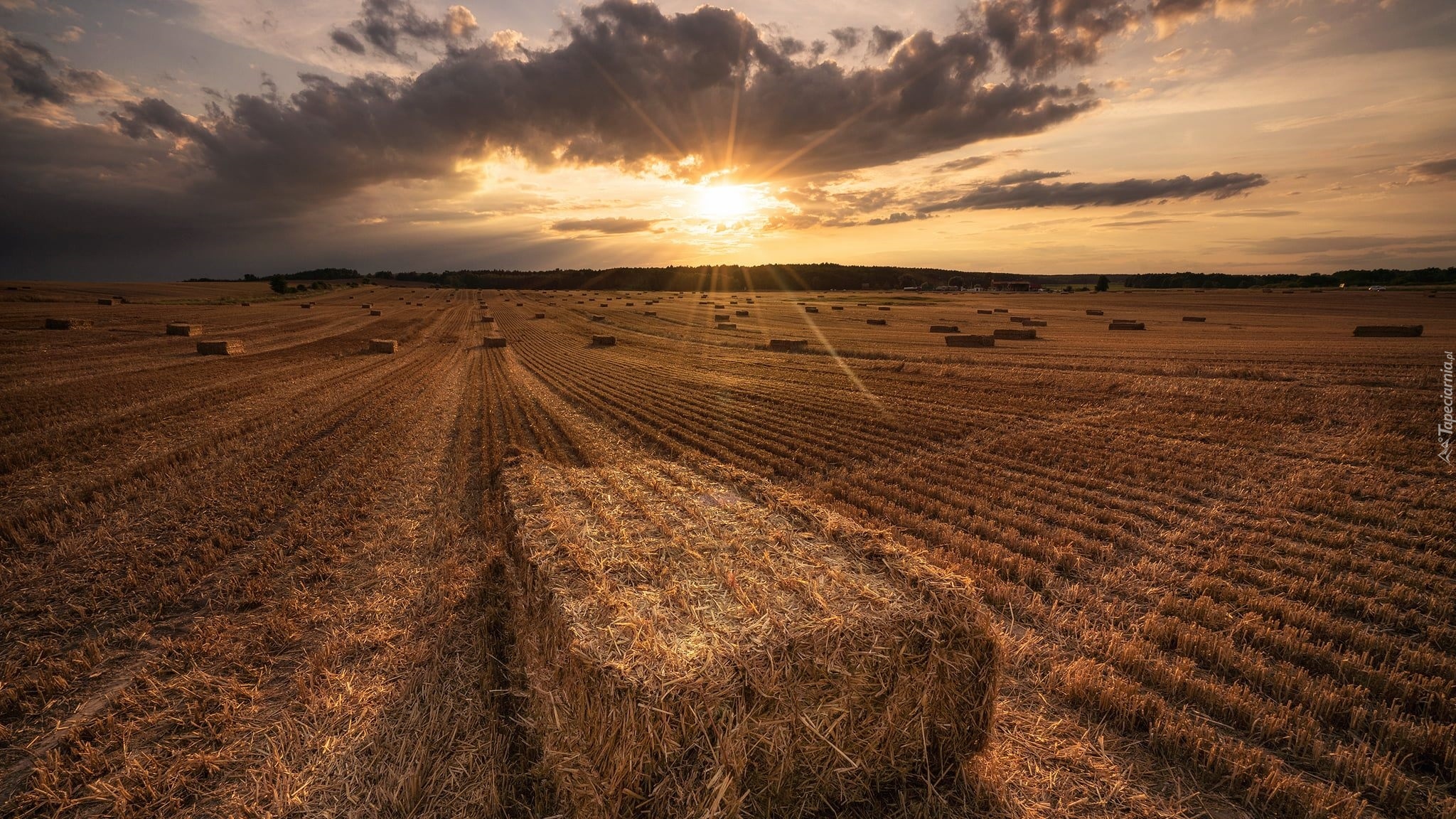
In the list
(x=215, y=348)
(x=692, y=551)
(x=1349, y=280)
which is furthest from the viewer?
(x=1349, y=280)

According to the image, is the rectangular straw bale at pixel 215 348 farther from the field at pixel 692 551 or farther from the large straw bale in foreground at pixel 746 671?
the large straw bale in foreground at pixel 746 671

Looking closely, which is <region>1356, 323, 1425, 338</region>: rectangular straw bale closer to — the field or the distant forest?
the field

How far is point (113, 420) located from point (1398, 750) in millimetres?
21912

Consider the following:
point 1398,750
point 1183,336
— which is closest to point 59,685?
point 1398,750

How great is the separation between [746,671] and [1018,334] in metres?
36.3

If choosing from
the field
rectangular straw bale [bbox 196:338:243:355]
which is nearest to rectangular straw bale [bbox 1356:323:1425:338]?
the field

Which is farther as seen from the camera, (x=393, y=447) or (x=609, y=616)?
(x=393, y=447)

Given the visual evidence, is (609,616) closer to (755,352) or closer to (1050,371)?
(1050,371)

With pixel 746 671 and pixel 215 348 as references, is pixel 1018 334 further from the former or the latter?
pixel 215 348

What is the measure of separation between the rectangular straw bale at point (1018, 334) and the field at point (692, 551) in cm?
1627

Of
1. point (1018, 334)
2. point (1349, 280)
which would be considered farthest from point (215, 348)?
point (1349, 280)

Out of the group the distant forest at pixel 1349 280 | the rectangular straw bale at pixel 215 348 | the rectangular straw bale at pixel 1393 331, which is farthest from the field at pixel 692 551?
the distant forest at pixel 1349 280

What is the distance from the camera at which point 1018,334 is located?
3425 centimetres

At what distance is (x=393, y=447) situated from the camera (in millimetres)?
12180
